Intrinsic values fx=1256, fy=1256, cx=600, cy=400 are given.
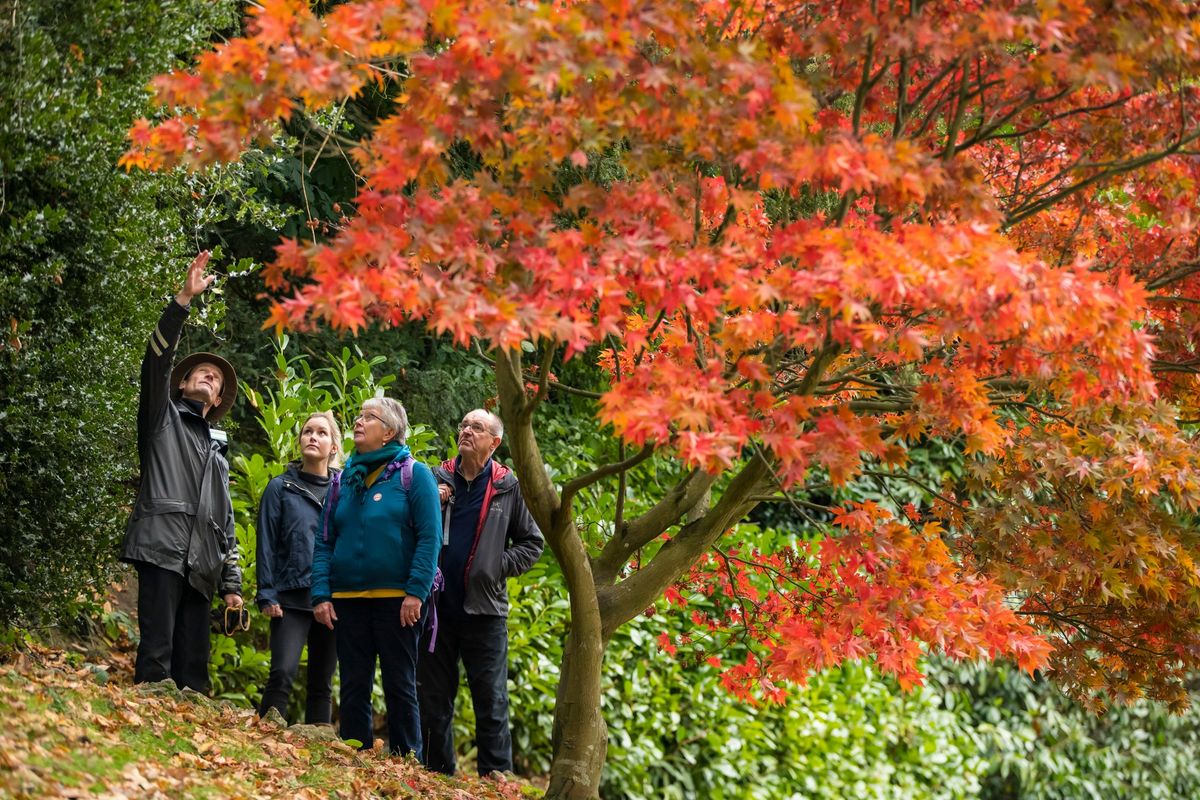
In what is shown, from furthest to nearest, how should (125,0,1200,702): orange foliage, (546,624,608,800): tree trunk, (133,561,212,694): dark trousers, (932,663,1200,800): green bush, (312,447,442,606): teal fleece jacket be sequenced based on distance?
1. (932,663,1200,800): green bush
2. (312,447,442,606): teal fleece jacket
3. (546,624,608,800): tree trunk
4. (133,561,212,694): dark trousers
5. (125,0,1200,702): orange foliage

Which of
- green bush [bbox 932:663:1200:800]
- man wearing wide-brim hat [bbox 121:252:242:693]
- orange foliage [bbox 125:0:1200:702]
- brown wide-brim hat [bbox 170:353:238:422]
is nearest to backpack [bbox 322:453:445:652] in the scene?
man wearing wide-brim hat [bbox 121:252:242:693]

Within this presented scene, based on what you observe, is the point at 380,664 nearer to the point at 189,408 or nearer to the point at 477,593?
the point at 477,593

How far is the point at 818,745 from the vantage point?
846 cm

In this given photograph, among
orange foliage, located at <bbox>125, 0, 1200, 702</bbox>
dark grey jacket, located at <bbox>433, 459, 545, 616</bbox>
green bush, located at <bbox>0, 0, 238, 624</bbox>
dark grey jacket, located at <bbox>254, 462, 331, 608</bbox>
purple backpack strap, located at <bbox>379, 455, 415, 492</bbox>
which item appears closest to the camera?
orange foliage, located at <bbox>125, 0, 1200, 702</bbox>

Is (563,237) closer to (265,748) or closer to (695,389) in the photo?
(695,389)

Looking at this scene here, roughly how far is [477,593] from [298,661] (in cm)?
84

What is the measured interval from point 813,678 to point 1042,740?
2813 millimetres

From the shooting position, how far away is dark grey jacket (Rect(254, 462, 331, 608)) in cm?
553

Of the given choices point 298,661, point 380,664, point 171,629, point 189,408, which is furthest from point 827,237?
point 298,661

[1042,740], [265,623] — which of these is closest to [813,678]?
[1042,740]

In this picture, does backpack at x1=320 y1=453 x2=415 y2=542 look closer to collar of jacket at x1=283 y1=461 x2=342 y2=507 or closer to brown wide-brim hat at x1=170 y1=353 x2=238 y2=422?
collar of jacket at x1=283 y1=461 x2=342 y2=507

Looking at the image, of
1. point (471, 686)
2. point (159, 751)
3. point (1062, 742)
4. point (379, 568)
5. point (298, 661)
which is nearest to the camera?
point (159, 751)

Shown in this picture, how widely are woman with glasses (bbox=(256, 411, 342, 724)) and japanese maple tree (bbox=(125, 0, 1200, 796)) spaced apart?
1270 millimetres

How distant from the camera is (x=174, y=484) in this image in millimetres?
5094
